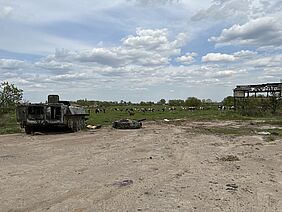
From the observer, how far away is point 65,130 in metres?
24.6

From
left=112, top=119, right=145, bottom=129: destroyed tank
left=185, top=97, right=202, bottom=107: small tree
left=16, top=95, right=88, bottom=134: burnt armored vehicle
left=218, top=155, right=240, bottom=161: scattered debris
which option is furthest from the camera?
left=185, top=97, right=202, bottom=107: small tree

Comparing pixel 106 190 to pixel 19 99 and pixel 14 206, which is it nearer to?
pixel 14 206

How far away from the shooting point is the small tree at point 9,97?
Result: 34.2 meters

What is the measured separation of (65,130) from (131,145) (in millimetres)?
8779

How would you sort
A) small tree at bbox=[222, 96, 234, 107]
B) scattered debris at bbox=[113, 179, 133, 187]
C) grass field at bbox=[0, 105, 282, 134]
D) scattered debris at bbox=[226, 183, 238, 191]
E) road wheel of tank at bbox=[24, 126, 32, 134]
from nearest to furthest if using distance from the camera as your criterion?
scattered debris at bbox=[226, 183, 238, 191] → scattered debris at bbox=[113, 179, 133, 187] → road wheel of tank at bbox=[24, 126, 32, 134] → grass field at bbox=[0, 105, 282, 134] → small tree at bbox=[222, 96, 234, 107]

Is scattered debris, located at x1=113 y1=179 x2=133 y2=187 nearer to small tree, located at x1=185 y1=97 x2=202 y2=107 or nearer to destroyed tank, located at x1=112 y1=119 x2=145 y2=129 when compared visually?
destroyed tank, located at x1=112 y1=119 x2=145 y2=129

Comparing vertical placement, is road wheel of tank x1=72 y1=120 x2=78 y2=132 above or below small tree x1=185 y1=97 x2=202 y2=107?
below

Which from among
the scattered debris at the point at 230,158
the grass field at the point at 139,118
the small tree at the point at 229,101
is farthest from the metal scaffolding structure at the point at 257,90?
the scattered debris at the point at 230,158

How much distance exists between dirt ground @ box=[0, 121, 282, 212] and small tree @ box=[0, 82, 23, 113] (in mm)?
19277

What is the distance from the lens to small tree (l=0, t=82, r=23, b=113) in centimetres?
3419

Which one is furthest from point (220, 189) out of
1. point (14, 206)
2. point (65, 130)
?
point (65, 130)

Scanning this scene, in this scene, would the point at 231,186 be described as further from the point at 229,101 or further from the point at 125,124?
the point at 229,101

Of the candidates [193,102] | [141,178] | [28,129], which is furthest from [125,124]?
[193,102]

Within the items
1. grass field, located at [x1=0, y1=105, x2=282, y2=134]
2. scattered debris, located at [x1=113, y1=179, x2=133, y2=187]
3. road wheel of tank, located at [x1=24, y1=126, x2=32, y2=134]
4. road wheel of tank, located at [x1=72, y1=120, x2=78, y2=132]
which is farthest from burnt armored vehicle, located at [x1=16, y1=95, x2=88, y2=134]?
scattered debris, located at [x1=113, y1=179, x2=133, y2=187]
